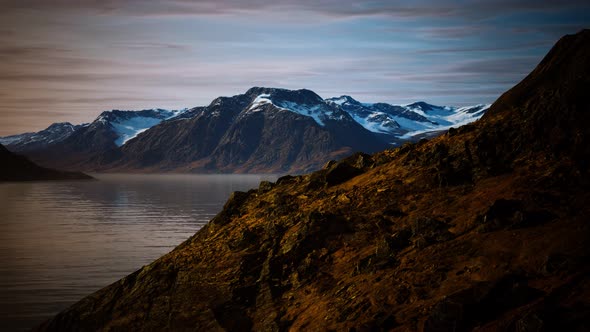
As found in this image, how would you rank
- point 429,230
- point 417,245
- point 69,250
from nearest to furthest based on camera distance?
1. point 417,245
2. point 429,230
3. point 69,250

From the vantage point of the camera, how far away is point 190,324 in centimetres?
2088

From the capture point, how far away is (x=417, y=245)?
731 inches

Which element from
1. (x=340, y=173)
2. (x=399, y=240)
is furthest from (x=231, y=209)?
(x=399, y=240)

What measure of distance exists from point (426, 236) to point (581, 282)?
5.66 meters

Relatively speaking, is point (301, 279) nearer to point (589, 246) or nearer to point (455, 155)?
point (455, 155)

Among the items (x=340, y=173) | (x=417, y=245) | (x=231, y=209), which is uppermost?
(x=340, y=173)

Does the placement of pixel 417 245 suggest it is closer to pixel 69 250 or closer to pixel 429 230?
pixel 429 230

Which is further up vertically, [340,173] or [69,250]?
[340,173]

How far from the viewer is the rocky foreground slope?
14523 millimetres

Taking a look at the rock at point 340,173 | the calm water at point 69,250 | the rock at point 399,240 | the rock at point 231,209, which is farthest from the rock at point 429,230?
the calm water at point 69,250

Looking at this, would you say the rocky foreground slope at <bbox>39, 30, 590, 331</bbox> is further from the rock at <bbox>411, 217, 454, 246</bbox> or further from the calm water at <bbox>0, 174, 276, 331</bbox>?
the calm water at <bbox>0, 174, 276, 331</bbox>

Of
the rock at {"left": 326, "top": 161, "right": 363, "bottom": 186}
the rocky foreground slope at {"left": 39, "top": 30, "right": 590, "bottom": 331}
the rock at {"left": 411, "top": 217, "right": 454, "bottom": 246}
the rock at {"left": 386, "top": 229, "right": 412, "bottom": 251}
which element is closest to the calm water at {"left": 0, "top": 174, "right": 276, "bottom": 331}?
the rocky foreground slope at {"left": 39, "top": 30, "right": 590, "bottom": 331}

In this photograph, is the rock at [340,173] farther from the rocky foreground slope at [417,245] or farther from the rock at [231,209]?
the rock at [231,209]

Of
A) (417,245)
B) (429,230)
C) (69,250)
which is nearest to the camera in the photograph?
(417,245)
